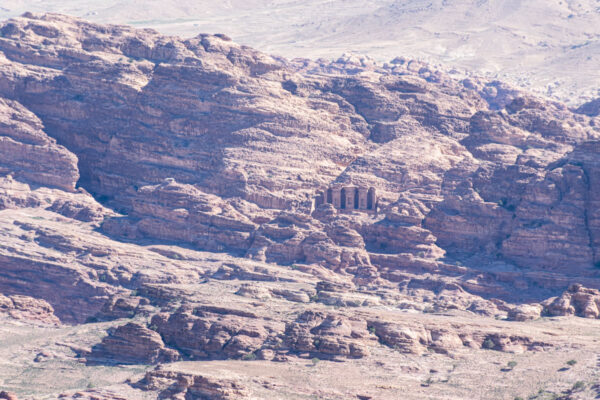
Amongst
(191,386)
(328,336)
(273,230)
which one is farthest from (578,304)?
(273,230)

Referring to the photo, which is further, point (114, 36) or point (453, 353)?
point (114, 36)

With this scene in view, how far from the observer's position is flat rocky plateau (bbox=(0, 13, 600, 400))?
87.9 m

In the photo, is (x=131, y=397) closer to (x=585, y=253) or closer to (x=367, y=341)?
(x=367, y=341)

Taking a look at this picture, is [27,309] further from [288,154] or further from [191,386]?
[191,386]

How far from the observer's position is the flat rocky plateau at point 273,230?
3460 inches

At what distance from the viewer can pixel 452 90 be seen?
144375 mm

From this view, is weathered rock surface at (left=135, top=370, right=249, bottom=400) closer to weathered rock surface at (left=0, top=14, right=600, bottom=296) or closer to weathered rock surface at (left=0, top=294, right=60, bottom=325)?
weathered rock surface at (left=0, top=294, right=60, bottom=325)

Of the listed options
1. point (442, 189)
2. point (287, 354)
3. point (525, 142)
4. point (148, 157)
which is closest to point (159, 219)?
point (148, 157)

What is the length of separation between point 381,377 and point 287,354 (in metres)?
5.69

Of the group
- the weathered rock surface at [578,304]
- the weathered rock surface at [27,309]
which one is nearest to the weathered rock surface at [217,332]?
the weathered rock surface at [578,304]

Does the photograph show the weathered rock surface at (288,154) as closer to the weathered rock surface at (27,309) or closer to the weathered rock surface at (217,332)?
the weathered rock surface at (27,309)

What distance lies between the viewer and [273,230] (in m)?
120

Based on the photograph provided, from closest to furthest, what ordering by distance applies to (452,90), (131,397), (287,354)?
(131,397), (287,354), (452,90)

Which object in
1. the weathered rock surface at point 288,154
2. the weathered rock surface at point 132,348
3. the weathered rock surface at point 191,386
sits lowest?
the weathered rock surface at point 132,348
